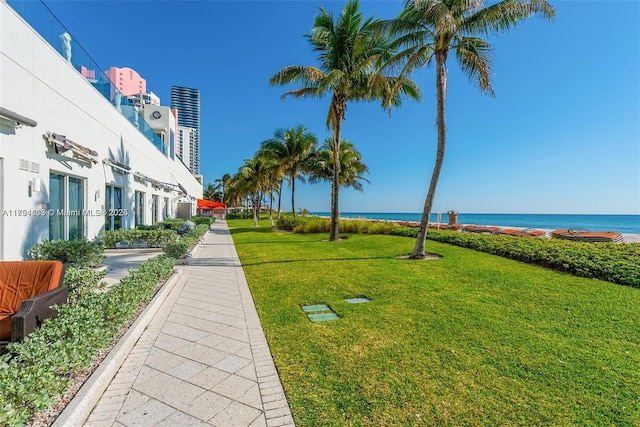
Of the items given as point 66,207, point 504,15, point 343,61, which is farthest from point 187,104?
point 504,15

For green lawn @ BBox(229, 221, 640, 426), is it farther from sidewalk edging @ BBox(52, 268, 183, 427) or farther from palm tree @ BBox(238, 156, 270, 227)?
palm tree @ BBox(238, 156, 270, 227)

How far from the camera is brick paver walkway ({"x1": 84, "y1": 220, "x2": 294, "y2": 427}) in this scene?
2523 mm

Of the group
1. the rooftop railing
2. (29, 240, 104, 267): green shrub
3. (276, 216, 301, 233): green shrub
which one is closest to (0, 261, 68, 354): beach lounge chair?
(29, 240, 104, 267): green shrub

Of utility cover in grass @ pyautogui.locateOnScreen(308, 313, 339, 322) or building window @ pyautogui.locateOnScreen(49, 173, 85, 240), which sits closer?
utility cover in grass @ pyautogui.locateOnScreen(308, 313, 339, 322)

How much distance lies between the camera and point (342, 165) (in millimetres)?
26438

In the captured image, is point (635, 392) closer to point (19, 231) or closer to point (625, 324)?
point (625, 324)

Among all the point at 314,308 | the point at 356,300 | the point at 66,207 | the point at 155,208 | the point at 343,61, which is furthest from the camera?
the point at 155,208

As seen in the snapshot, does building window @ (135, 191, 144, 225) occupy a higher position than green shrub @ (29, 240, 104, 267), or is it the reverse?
building window @ (135, 191, 144, 225)

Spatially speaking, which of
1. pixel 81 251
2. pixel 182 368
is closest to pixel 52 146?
pixel 81 251

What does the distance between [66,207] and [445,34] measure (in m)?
11.6

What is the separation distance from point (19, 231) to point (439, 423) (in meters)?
8.17

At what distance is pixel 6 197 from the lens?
5953 millimetres

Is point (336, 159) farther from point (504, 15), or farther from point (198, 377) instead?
point (198, 377)

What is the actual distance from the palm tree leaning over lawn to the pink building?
30588 mm
